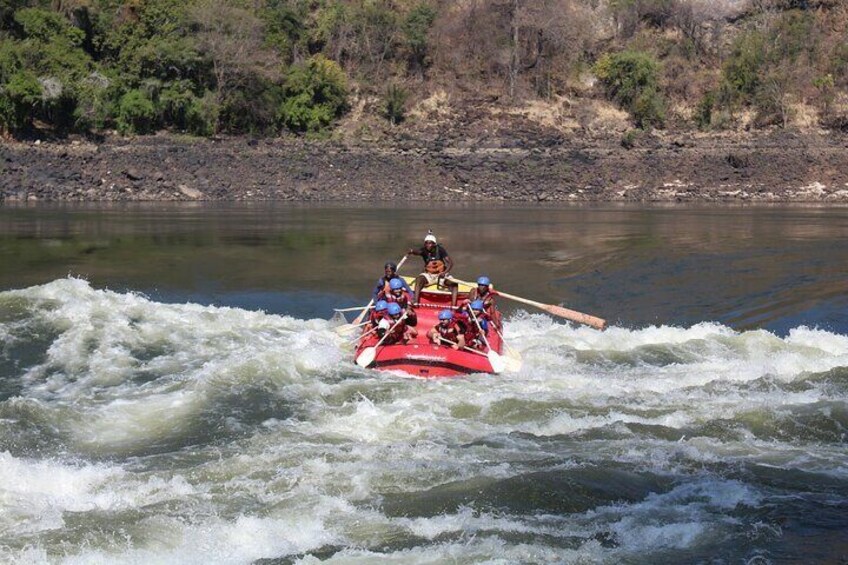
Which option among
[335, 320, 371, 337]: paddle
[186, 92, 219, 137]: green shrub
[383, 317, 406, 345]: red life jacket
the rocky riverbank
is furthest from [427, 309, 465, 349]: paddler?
[186, 92, 219, 137]: green shrub

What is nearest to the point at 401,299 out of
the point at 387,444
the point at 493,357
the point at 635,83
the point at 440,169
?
the point at 493,357

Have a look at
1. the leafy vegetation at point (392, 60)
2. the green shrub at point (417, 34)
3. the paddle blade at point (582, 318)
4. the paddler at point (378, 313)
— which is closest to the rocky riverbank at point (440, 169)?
the leafy vegetation at point (392, 60)

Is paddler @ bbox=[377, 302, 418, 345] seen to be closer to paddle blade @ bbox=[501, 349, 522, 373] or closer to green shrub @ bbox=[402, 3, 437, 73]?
A: paddle blade @ bbox=[501, 349, 522, 373]

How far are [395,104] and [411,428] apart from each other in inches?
2315

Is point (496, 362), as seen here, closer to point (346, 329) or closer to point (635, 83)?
point (346, 329)

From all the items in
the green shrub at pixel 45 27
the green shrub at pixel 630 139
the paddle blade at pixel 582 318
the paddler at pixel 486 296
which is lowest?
the paddle blade at pixel 582 318

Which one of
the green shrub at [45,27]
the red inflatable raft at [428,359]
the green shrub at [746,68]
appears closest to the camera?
the red inflatable raft at [428,359]

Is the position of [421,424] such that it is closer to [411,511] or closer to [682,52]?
[411,511]

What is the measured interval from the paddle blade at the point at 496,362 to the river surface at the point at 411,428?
11.3 inches

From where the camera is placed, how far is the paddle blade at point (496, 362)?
18000 mm

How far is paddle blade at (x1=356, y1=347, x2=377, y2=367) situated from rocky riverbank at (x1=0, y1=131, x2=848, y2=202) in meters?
44.5

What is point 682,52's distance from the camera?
3120 inches

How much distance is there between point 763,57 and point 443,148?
24285 mm

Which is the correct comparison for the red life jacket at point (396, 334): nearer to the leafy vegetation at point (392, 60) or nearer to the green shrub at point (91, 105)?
the leafy vegetation at point (392, 60)
